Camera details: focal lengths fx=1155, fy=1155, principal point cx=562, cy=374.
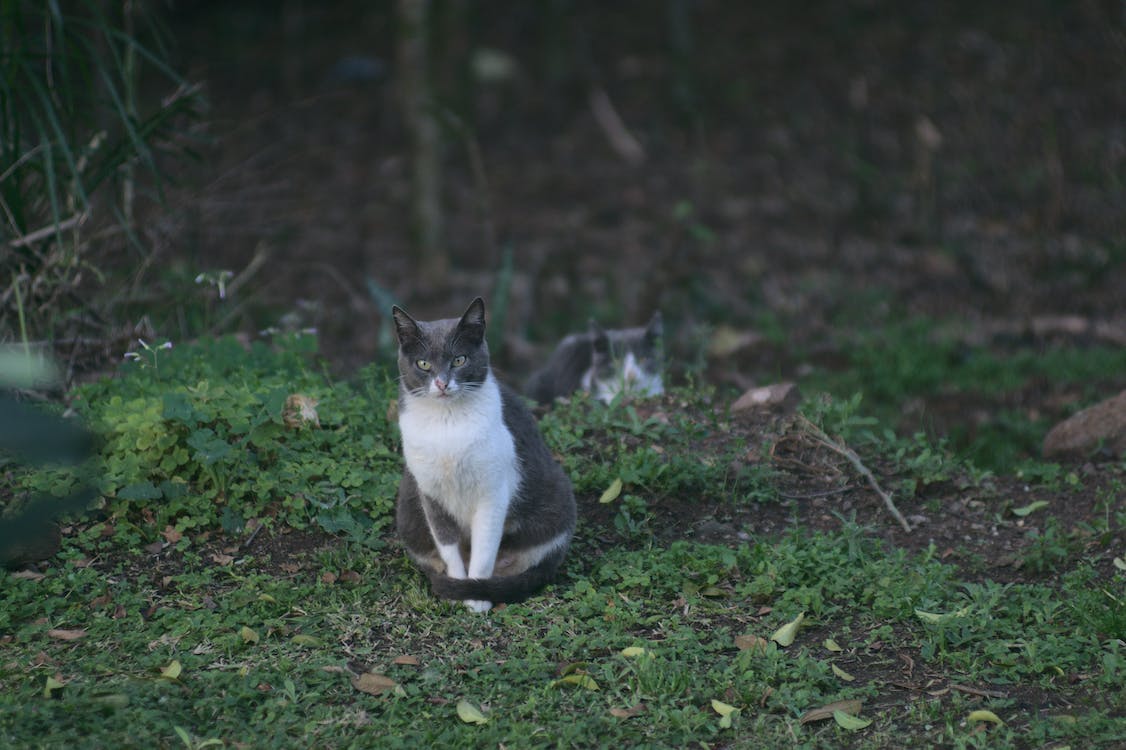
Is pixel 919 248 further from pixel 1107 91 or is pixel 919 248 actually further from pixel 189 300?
pixel 189 300

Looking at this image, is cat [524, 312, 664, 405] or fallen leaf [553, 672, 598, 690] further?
cat [524, 312, 664, 405]

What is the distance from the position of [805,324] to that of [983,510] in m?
4.54

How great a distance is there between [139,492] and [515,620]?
5.83 feet

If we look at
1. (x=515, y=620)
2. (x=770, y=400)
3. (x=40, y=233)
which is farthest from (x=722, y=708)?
(x=40, y=233)

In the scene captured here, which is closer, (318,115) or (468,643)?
(468,643)

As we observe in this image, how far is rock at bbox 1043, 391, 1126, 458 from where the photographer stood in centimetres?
622

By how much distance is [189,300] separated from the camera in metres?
6.79

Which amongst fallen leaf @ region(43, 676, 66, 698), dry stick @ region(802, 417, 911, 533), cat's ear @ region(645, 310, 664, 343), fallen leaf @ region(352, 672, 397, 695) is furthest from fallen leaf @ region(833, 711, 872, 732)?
cat's ear @ region(645, 310, 664, 343)

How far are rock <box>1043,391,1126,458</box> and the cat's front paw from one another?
3542 mm

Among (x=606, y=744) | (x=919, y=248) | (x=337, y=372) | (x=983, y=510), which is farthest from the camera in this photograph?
(x=919, y=248)

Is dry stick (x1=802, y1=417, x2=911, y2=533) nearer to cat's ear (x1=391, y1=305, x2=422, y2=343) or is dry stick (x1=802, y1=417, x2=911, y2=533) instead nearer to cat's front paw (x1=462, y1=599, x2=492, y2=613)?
cat's front paw (x1=462, y1=599, x2=492, y2=613)

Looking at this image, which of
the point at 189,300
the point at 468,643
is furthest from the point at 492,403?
the point at 189,300

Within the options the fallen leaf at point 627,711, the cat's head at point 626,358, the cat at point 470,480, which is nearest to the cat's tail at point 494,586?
the cat at point 470,480

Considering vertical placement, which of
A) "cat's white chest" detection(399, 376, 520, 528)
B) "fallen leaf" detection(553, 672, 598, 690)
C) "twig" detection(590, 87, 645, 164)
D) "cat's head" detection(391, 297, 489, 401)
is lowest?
"twig" detection(590, 87, 645, 164)
